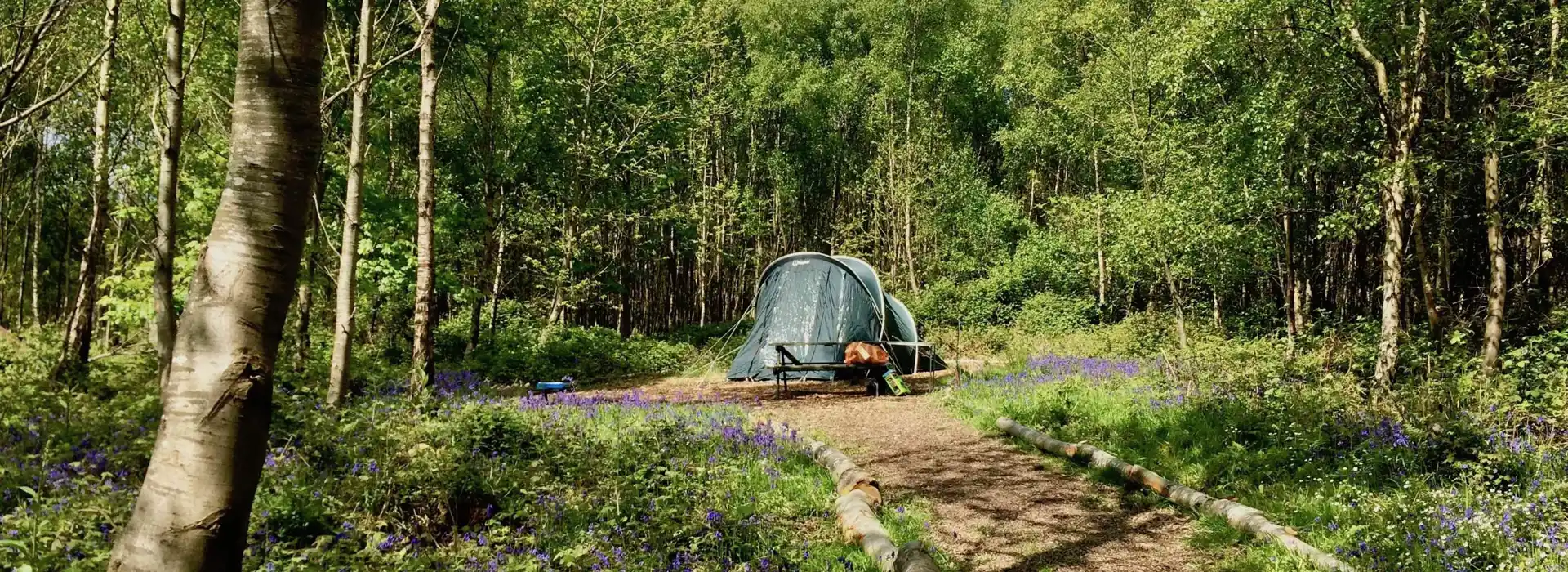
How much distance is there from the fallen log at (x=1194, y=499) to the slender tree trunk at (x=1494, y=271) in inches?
167

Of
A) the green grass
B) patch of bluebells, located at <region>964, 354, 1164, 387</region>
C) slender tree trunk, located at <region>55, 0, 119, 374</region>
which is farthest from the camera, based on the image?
patch of bluebells, located at <region>964, 354, 1164, 387</region>

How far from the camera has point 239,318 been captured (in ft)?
5.89

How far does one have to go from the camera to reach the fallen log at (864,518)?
423 centimetres

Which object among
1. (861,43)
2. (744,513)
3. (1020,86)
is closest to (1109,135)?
(1020,86)

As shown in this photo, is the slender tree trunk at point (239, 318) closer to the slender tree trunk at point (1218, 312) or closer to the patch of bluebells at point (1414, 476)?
the patch of bluebells at point (1414, 476)

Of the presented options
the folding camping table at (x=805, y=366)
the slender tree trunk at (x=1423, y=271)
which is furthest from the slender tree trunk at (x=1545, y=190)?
the folding camping table at (x=805, y=366)

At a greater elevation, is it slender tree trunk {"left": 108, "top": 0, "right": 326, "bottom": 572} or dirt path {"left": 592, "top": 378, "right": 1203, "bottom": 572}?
slender tree trunk {"left": 108, "top": 0, "right": 326, "bottom": 572}

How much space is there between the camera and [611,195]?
19578mm

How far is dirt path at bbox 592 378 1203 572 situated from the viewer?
498 cm

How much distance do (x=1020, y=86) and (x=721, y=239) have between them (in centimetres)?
1334

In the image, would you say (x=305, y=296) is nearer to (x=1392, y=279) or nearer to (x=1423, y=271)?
(x=1392, y=279)

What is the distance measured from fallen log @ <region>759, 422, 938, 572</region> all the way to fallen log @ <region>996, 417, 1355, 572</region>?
2220 millimetres

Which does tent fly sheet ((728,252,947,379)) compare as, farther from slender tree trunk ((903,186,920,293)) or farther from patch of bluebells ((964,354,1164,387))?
slender tree trunk ((903,186,920,293))

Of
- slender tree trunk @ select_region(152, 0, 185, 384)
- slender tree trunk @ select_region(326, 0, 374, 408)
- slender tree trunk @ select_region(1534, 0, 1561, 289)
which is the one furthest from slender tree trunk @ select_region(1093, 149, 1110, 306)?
slender tree trunk @ select_region(152, 0, 185, 384)
